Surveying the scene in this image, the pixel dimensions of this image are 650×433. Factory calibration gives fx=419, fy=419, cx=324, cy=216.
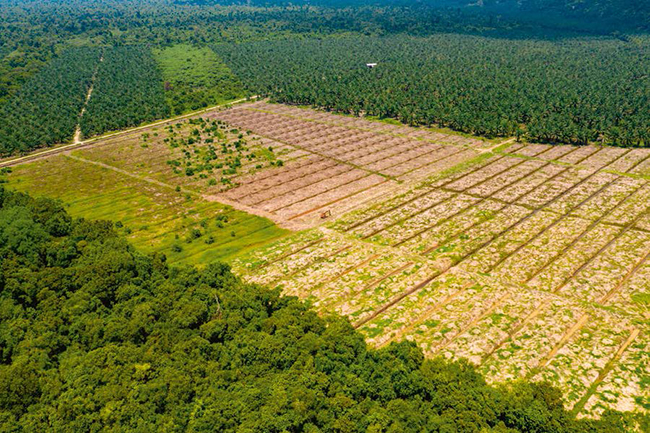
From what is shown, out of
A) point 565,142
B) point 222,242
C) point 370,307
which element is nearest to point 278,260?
point 222,242

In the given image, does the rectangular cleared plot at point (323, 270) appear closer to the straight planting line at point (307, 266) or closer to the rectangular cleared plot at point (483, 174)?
the straight planting line at point (307, 266)

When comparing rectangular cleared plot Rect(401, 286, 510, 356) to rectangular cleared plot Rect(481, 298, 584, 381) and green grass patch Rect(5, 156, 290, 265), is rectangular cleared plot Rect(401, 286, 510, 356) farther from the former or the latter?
green grass patch Rect(5, 156, 290, 265)

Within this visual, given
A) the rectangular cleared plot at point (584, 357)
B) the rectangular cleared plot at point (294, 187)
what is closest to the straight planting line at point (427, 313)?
the rectangular cleared plot at point (584, 357)

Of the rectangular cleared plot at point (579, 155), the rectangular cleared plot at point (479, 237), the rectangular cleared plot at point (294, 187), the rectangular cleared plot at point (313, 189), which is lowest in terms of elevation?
the rectangular cleared plot at point (579, 155)

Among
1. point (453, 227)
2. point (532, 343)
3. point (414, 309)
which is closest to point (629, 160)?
point (453, 227)

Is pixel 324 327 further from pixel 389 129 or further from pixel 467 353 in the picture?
pixel 389 129

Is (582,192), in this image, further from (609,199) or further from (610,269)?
(610,269)
